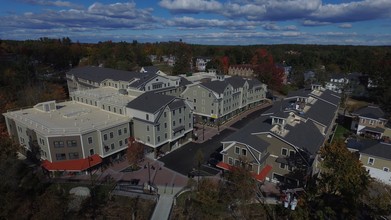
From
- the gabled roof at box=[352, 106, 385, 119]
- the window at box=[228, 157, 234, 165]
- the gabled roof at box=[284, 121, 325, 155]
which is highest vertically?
the gabled roof at box=[284, 121, 325, 155]

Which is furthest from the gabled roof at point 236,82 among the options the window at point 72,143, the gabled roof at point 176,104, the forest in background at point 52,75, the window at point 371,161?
the window at point 72,143

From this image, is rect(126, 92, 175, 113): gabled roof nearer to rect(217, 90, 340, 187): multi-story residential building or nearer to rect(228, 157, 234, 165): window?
rect(217, 90, 340, 187): multi-story residential building

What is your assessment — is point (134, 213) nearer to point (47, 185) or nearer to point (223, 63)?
→ point (47, 185)

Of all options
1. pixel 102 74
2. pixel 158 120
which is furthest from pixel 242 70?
pixel 158 120

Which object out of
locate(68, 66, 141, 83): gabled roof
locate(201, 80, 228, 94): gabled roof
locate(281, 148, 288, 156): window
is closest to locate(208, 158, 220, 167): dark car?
locate(281, 148, 288, 156): window

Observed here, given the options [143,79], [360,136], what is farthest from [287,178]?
[143,79]

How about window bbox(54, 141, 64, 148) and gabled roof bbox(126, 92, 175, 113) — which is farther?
gabled roof bbox(126, 92, 175, 113)
